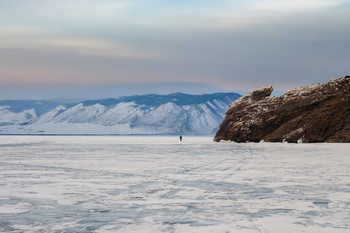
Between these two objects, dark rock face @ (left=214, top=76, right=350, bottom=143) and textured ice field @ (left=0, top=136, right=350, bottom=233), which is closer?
textured ice field @ (left=0, top=136, right=350, bottom=233)

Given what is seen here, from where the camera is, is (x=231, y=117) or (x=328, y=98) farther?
(x=231, y=117)

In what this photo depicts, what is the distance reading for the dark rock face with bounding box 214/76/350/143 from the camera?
44344 millimetres

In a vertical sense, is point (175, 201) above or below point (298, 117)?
below

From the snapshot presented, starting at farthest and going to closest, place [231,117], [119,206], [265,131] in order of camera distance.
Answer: [231,117] → [265,131] → [119,206]

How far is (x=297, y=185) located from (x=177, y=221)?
19.0 feet

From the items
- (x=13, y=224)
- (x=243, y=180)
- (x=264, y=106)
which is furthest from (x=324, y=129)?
(x=13, y=224)

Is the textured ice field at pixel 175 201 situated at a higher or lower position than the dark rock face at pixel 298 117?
lower

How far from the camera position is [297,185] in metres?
12.1

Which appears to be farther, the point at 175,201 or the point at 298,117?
the point at 298,117

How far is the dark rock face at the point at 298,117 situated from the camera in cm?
4434

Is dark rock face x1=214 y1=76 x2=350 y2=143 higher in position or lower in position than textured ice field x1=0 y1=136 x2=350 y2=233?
higher

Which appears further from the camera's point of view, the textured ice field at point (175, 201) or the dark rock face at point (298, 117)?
the dark rock face at point (298, 117)

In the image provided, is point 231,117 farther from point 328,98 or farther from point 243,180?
point 243,180

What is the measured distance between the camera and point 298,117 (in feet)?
154
